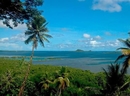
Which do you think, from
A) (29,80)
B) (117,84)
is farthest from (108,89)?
(29,80)

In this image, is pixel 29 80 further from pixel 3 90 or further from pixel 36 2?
pixel 36 2

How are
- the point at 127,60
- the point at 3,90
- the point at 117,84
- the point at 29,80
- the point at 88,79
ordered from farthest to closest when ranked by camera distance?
the point at 88,79, the point at 29,80, the point at 3,90, the point at 117,84, the point at 127,60

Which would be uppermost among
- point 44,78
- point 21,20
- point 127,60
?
point 21,20

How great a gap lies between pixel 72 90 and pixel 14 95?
10021 millimetres

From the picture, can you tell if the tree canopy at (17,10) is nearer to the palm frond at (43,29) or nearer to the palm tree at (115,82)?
the palm tree at (115,82)

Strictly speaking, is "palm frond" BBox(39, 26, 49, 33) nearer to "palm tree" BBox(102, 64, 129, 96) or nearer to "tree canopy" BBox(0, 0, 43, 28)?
"palm tree" BBox(102, 64, 129, 96)

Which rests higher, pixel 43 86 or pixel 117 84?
pixel 117 84

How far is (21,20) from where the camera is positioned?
15.7 meters

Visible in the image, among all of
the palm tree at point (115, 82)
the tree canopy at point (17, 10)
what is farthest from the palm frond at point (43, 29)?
the tree canopy at point (17, 10)

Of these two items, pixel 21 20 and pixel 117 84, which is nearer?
pixel 21 20

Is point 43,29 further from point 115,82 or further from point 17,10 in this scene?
point 17,10

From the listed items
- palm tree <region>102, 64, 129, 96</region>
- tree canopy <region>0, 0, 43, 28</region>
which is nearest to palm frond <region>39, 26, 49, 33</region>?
palm tree <region>102, 64, 129, 96</region>

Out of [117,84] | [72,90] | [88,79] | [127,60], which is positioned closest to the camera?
[127,60]

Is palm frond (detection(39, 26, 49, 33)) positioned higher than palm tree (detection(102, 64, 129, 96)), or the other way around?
palm frond (detection(39, 26, 49, 33))
